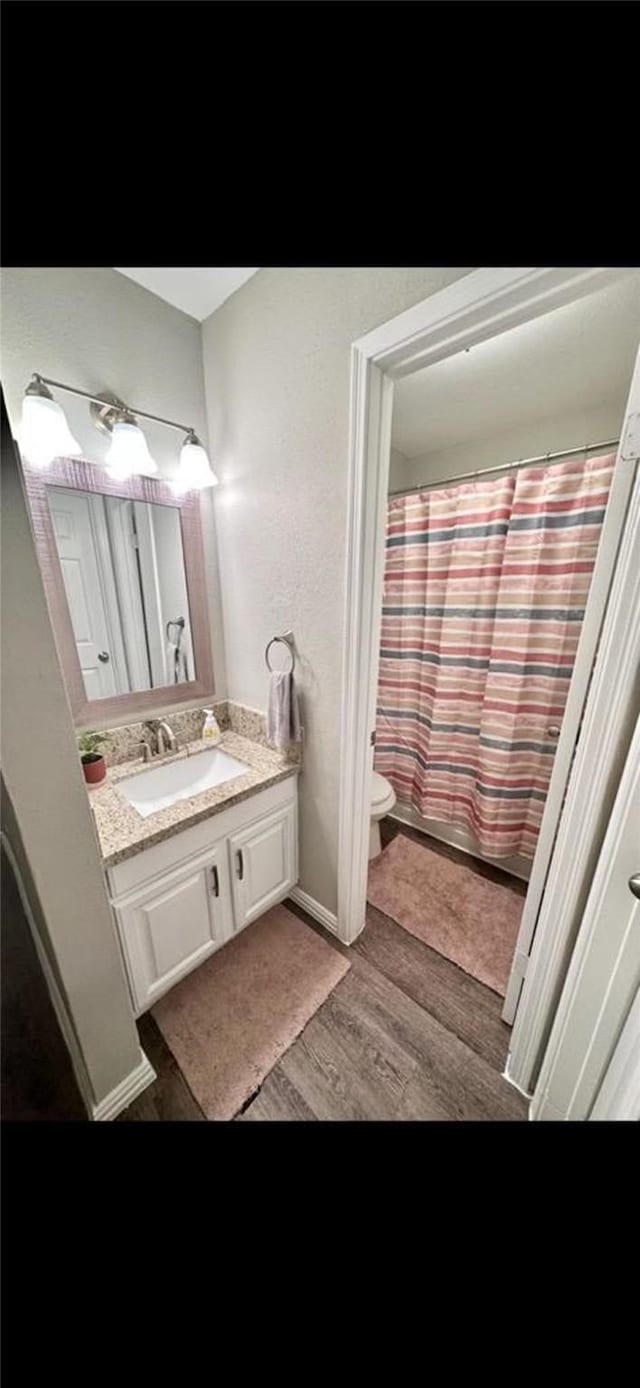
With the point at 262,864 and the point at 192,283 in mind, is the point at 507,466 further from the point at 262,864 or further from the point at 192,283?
the point at 262,864

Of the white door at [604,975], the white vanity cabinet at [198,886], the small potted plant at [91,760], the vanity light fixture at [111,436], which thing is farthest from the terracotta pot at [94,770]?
the white door at [604,975]

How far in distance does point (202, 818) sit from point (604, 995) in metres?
0.98

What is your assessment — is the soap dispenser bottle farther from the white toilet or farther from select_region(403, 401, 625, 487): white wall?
select_region(403, 401, 625, 487): white wall

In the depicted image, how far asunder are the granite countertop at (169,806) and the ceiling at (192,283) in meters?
1.53

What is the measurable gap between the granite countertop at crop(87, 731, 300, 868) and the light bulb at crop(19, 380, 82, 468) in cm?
98

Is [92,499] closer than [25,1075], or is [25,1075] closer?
[25,1075]

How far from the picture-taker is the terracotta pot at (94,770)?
1154 millimetres

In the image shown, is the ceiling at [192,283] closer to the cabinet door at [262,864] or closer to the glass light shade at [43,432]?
the glass light shade at [43,432]

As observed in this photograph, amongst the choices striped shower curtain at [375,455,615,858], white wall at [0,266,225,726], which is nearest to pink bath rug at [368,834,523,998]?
striped shower curtain at [375,455,615,858]

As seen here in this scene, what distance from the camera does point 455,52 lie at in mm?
275

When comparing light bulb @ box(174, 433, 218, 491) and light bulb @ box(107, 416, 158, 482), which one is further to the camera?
light bulb @ box(174, 433, 218, 491)

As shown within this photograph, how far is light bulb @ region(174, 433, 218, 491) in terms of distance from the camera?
1299mm
